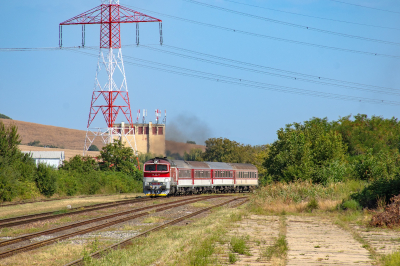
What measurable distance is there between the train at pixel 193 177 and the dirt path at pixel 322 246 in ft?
41.4

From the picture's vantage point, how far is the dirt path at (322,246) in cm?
1058

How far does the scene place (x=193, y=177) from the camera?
45.7 meters

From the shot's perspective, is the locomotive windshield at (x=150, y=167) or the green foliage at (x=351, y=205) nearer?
the green foliage at (x=351, y=205)

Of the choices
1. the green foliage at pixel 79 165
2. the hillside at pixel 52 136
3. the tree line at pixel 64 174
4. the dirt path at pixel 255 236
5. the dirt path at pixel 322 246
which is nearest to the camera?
the dirt path at pixel 322 246

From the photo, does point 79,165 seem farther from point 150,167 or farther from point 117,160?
point 150,167

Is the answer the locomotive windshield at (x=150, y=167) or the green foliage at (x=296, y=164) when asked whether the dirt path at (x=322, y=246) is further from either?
the locomotive windshield at (x=150, y=167)

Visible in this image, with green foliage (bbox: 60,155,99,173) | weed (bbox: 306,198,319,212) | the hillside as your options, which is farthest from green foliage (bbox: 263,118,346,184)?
the hillside

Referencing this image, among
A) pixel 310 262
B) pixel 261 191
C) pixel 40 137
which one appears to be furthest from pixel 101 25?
pixel 40 137

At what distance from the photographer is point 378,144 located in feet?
198

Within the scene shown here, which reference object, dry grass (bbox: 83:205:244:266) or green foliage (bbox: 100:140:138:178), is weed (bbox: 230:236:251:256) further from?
green foliage (bbox: 100:140:138:178)

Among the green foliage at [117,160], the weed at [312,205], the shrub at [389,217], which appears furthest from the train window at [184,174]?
the shrub at [389,217]

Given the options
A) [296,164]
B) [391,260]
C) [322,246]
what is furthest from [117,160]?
[391,260]

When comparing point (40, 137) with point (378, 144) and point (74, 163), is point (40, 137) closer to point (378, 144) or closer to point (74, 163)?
point (74, 163)

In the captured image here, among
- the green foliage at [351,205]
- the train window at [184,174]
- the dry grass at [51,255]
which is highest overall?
the train window at [184,174]
